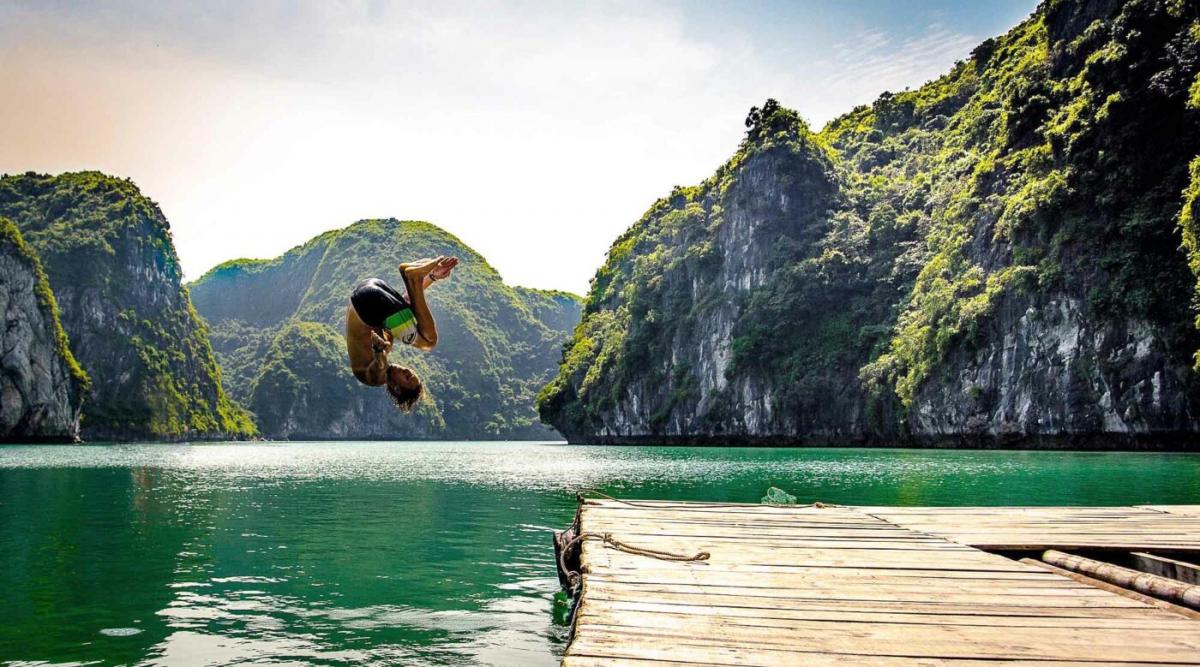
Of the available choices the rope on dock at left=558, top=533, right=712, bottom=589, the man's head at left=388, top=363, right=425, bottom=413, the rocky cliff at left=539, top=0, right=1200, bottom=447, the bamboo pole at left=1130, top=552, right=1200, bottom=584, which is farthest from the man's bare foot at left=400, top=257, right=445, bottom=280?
the rocky cliff at left=539, top=0, right=1200, bottom=447

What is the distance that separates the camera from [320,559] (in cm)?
1521

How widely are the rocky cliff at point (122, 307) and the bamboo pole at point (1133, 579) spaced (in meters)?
146

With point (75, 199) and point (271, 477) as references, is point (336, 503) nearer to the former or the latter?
point (271, 477)

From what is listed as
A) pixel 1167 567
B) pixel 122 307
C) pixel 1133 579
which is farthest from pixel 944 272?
pixel 122 307

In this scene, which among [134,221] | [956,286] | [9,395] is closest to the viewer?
[956,286]

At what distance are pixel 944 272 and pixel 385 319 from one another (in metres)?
74.6

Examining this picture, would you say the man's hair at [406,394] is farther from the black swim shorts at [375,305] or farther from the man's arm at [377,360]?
the black swim shorts at [375,305]

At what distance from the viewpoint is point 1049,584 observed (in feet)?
20.1

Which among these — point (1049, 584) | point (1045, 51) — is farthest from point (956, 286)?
point (1049, 584)

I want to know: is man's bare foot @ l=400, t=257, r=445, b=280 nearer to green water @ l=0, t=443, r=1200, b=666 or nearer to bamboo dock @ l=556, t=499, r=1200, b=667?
bamboo dock @ l=556, t=499, r=1200, b=667

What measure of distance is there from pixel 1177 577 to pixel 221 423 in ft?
559

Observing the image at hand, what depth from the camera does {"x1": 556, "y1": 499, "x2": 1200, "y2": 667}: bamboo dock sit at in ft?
14.3

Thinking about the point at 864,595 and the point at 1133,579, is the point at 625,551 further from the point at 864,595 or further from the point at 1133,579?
the point at 1133,579

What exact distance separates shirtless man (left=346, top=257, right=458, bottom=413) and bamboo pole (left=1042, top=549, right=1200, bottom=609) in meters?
5.55
